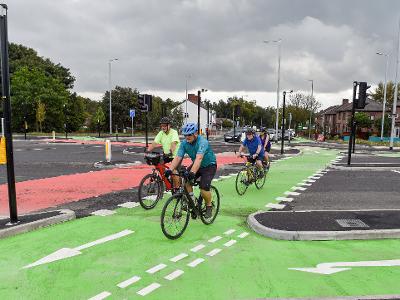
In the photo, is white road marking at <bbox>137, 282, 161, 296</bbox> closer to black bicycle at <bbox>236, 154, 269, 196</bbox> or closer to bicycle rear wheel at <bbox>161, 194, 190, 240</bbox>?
bicycle rear wheel at <bbox>161, 194, 190, 240</bbox>

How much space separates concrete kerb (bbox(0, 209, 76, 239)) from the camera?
5798 mm

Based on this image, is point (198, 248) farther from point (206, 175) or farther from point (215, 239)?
point (206, 175)

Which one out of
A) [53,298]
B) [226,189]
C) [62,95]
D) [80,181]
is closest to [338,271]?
[53,298]

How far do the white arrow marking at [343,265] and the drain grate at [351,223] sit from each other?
1.43 meters

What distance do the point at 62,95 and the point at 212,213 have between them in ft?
184

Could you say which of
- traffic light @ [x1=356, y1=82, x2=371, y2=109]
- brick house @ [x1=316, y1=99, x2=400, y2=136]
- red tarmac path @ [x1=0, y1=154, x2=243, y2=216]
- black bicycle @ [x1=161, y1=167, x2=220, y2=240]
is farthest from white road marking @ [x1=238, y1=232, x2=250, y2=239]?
brick house @ [x1=316, y1=99, x2=400, y2=136]

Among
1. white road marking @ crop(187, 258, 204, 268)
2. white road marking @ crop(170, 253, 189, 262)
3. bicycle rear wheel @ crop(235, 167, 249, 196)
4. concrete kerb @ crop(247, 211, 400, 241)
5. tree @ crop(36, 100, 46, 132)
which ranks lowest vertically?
white road marking @ crop(187, 258, 204, 268)

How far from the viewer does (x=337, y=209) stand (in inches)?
326

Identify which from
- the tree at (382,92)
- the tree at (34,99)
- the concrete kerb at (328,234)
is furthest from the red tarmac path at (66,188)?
the tree at (382,92)

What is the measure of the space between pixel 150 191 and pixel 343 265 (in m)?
4.30

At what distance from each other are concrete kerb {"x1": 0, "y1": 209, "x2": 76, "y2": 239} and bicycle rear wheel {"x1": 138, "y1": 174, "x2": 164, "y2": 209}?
1.48m

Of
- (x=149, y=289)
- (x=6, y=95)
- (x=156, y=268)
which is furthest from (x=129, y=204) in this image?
(x=149, y=289)

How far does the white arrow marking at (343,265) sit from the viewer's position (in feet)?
15.4

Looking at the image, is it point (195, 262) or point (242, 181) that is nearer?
point (195, 262)
